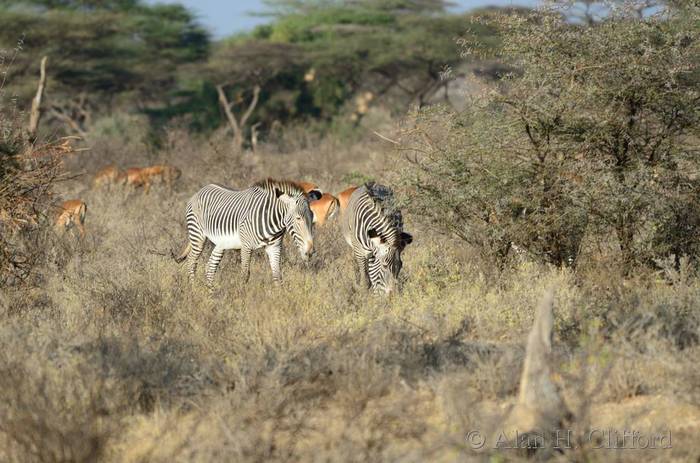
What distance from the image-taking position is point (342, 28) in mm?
38875

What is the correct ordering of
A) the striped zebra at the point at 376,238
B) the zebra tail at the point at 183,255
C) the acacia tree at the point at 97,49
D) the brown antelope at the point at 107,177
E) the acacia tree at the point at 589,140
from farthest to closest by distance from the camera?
Result: the acacia tree at the point at 97,49, the brown antelope at the point at 107,177, the zebra tail at the point at 183,255, the striped zebra at the point at 376,238, the acacia tree at the point at 589,140

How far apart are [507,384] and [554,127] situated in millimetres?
3031

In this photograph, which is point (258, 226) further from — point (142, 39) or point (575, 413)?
point (142, 39)

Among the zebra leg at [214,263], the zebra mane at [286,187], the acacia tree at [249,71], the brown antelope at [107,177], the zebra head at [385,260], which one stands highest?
the zebra mane at [286,187]

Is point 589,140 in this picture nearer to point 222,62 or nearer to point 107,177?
point 107,177

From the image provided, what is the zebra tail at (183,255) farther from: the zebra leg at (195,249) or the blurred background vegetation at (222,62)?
the blurred background vegetation at (222,62)

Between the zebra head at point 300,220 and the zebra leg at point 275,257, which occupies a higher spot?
the zebra head at point 300,220

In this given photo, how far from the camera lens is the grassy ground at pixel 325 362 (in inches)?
213

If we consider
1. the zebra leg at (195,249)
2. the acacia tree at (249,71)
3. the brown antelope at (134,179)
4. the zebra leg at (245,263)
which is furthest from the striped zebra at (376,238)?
the acacia tree at (249,71)

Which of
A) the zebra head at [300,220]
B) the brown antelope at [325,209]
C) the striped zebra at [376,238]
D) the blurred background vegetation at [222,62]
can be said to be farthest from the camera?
the blurred background vegetation at [222,62]

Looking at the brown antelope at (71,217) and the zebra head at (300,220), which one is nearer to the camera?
the zebra head at (300,220)

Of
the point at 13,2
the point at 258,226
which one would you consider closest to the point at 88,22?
the point at 13,2

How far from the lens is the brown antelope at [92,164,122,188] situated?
1845 cm

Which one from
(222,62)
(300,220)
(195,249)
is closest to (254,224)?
(300,220)
